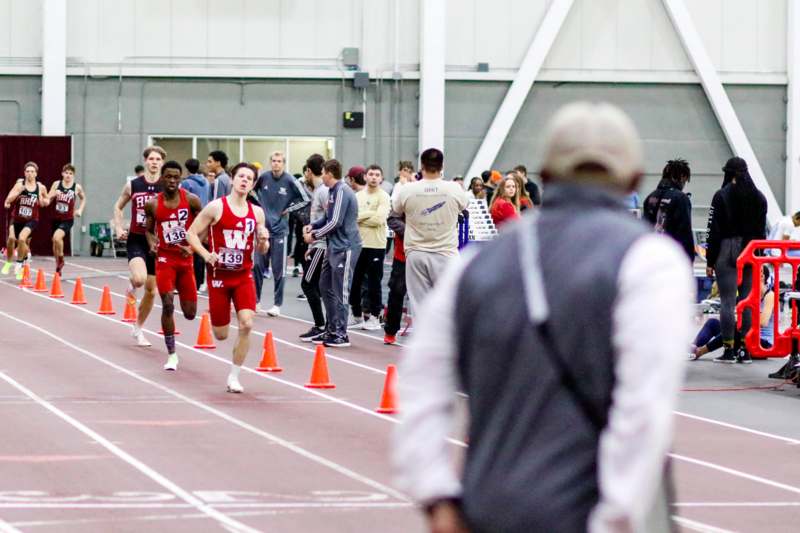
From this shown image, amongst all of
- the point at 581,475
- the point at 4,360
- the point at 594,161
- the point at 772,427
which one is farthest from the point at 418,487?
the point at 4,360

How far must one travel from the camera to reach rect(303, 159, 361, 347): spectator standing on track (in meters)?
16.9

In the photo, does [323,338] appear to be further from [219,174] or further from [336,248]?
[219,174]

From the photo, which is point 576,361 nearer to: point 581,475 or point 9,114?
point 581,475

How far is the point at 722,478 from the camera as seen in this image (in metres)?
9.55

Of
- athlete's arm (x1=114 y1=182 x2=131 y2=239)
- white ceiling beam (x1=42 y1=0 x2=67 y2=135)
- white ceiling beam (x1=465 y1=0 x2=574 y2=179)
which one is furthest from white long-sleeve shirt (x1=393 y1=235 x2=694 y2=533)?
white ceiling beam (x1=42 y1=0 x2=67 y2=135)

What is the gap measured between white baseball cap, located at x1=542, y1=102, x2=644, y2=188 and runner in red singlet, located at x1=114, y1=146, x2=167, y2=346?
41.9ft

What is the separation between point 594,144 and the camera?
3477 millimetres

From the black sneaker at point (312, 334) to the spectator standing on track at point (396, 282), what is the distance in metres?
0.73

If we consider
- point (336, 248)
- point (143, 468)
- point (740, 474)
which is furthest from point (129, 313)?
point (740, 474)

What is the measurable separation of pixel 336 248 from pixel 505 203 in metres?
2.29

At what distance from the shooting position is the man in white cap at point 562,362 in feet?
10.7

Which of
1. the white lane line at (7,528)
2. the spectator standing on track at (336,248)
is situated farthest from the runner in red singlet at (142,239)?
the white lane line at (7,528)

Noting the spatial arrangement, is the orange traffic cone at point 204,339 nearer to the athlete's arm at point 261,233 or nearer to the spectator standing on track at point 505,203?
the athlete's arm at point 261,233

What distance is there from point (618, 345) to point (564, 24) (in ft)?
107
